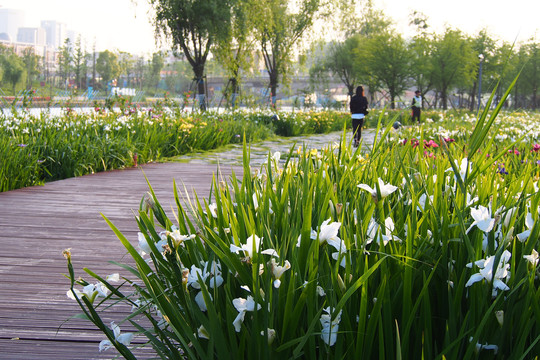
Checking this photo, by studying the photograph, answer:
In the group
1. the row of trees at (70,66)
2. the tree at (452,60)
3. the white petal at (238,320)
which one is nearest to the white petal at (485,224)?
the white petal at (238,320)

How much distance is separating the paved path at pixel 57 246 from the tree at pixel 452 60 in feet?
112

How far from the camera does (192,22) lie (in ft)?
72.1

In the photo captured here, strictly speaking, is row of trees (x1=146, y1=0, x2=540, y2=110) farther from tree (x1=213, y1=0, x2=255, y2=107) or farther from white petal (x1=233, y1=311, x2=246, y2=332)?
white petal (x1=233, y1=311, x2=246, y2=332)

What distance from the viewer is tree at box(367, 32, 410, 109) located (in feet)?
121

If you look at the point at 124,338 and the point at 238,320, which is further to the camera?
the point at 124,338

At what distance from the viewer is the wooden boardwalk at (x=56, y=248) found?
7.70 ft

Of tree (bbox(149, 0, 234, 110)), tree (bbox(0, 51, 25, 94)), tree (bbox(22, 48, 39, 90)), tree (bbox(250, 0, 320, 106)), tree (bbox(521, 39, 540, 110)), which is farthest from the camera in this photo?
tree (bbox(22, 48, 39, 90))

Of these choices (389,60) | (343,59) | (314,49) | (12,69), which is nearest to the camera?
(314,49)

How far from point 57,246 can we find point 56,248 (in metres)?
0.06

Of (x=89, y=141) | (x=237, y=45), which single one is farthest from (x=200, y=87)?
(x=89, y=141)

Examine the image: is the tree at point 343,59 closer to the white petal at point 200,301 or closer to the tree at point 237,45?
the tree at point 237,45

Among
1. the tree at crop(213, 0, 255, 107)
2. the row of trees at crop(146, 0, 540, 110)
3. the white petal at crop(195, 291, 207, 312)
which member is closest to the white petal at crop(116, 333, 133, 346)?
the white petal at crop(195, 291, 207, 312)

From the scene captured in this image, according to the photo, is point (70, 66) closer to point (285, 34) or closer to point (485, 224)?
point (285, 34)

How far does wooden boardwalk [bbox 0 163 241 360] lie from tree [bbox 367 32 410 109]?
31274 mm
